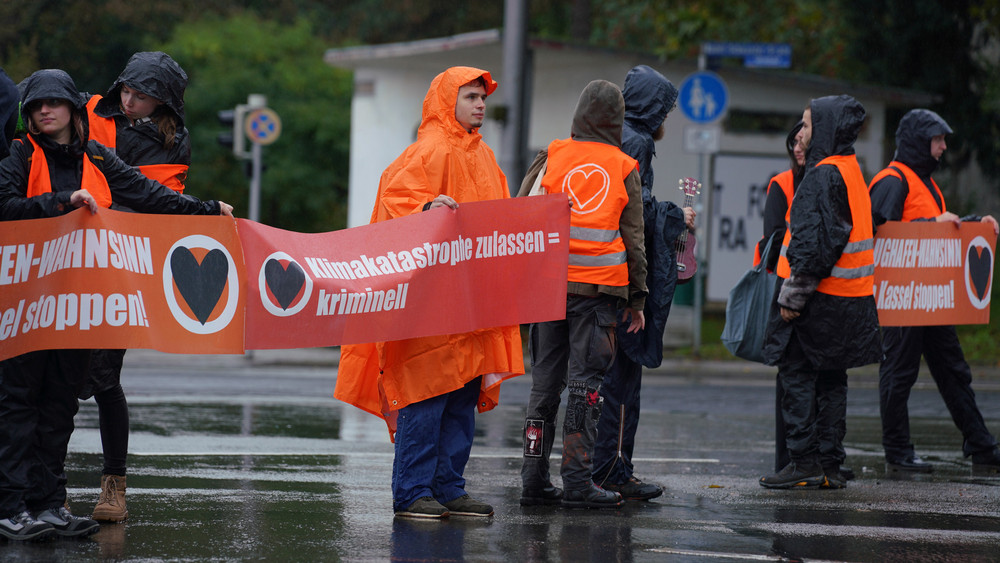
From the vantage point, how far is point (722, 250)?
67.2 feet

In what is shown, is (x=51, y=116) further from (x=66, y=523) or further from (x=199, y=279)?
(x=66, y=523)

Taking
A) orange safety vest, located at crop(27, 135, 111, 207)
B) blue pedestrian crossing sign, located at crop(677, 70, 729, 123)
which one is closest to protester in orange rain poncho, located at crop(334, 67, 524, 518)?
orange safety vest, located at crop(27, 135, 111, 207)

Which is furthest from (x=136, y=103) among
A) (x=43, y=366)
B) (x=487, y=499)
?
(x=487, y=499)

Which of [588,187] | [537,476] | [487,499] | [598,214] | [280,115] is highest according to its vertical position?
[280,115]

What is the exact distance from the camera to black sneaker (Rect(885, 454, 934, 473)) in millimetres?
8172

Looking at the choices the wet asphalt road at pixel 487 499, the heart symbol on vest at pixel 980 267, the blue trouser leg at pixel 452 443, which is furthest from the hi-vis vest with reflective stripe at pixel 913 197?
the blue trouser leg at pixel 452 443

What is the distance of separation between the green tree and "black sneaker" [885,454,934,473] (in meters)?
21.7

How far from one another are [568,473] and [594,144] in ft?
5.39

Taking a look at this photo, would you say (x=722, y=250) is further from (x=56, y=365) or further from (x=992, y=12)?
(x=56, y=365)

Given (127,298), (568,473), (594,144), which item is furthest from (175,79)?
(568,473)

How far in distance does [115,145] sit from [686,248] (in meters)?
3.00

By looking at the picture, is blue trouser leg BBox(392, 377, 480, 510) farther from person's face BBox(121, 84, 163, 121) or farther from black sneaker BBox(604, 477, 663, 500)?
person's face BBox(121, 84, 163, 121)

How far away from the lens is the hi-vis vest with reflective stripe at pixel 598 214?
6.25m

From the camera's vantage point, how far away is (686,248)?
6.91 meters
